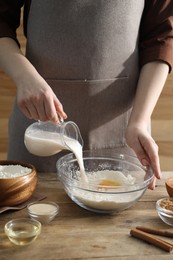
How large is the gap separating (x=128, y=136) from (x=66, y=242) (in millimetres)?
488

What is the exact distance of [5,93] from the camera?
8.07 feet

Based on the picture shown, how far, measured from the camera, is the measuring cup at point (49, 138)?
1.25m

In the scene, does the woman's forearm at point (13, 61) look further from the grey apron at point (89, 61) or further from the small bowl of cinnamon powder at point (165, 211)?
the small bowl of cinnamon powder at point (165, 211)

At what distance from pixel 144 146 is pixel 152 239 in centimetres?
37

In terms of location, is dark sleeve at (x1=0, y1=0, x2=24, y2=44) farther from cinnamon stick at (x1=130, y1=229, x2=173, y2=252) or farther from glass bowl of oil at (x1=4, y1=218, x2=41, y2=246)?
cinnamon stick at (x1=130, y1=229, x2=173, y2=252)

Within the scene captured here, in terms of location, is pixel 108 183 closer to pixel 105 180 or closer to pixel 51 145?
pixel 105 180

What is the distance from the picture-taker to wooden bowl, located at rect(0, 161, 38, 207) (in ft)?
3.66

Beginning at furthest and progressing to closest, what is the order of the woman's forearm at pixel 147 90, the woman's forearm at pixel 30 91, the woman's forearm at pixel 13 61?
the woman's forearm at pixel 147 90 < the woman's forearm at pixel 13 61 < the woman's forearm at pixel 30 91

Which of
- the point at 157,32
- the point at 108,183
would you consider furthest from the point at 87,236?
the point at 157,32

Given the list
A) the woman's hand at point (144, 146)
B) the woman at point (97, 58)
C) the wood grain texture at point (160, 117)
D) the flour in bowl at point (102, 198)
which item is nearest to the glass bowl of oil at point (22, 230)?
the flour in bowl at point (102, 198)

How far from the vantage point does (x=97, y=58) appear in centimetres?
152

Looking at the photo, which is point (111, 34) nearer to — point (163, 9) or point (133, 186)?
point (163, 9)

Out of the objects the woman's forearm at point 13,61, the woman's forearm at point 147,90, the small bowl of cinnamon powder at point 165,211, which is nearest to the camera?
the small bowl of cinnamon powder at point 165,211

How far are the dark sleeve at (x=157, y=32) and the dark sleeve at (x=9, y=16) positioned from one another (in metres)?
0.45
